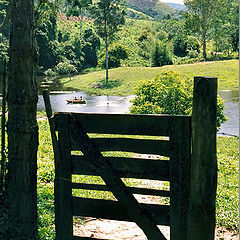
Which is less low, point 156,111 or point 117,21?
point 117,21

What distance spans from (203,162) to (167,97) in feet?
35.7

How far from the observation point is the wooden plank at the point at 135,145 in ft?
12.4

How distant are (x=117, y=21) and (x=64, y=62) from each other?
39.6 ft

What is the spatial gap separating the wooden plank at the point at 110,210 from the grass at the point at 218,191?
2.78ft

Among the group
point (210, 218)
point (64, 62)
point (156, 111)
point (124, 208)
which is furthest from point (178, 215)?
point (64, 62)

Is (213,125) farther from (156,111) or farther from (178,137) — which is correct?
(156,111)

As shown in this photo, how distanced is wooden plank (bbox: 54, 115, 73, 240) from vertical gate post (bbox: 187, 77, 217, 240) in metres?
1.24

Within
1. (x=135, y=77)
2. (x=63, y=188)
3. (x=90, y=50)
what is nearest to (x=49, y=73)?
(x=90, y=50)

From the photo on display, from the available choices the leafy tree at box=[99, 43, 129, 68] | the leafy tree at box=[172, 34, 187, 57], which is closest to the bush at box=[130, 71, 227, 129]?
the leafy tree at box=[99, 43, 129, 68]

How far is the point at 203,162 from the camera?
360 centimetres

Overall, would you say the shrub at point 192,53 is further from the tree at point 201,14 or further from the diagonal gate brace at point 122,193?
the diagonal gate brace at point 122,193

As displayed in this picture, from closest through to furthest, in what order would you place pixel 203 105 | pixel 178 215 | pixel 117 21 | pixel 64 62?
pixel 203 105 < pixel 178 215 < pixel 117 21 < pixel 64 62

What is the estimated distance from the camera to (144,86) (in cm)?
1502

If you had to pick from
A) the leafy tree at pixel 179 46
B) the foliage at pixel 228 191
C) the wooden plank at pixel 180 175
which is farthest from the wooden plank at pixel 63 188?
the leafy tree at pixel 179 46
